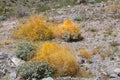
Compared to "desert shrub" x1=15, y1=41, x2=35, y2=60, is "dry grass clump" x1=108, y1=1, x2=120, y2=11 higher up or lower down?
lower down

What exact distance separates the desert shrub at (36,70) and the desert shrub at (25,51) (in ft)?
3.46

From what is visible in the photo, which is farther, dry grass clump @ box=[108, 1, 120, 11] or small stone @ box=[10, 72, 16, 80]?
dry grass clump @ box=[108, 1, 120, 11]

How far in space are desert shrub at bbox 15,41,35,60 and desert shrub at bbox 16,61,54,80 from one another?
105cm

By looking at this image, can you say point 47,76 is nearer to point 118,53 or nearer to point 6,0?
point 118,53

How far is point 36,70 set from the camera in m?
10.7

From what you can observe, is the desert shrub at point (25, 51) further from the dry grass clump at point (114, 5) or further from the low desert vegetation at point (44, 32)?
the dry grass clump at point (114, 5)

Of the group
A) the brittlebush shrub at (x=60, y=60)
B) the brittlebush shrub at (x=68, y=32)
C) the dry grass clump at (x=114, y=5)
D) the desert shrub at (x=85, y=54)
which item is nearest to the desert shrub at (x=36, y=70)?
the brittlebush shrub at (x=60, y=60)

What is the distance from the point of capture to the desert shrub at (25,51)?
39.3ft

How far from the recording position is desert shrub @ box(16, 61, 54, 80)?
421 inches

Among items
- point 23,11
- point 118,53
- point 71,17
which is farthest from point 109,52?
point 23,11

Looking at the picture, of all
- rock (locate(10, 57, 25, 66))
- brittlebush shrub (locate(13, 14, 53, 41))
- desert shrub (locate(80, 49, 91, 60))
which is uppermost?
brittlebush shrub (locate(13, 14, 53, 41))

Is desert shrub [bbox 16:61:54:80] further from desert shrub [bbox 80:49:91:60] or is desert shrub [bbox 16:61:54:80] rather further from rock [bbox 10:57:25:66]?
desert shrub [bbox 80:49:91:60]

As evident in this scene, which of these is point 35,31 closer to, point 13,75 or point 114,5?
point 13,75

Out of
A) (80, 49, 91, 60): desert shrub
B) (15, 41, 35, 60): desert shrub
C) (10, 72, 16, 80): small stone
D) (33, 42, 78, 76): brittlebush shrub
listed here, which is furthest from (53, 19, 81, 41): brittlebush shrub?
(10, 72, 16, 80): small stone
